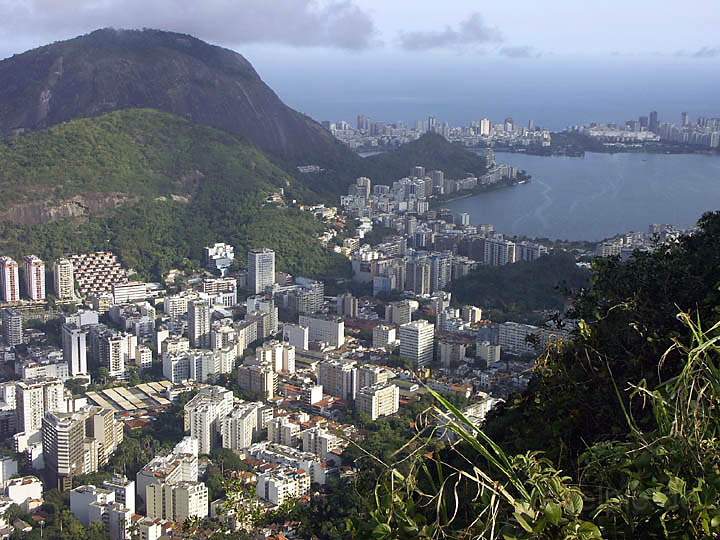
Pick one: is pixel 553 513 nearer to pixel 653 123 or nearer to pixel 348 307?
pixel 348 307

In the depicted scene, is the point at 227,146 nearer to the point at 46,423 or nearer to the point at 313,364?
the point at 313,364

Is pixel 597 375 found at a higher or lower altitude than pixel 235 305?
higher

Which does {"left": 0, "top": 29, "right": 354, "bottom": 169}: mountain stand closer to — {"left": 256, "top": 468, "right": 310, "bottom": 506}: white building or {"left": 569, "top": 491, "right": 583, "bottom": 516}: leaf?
{"left": 256, "top": 468, "right": 310, "bottom": 506}: white building

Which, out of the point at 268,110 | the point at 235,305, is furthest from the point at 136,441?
the point at 268,110

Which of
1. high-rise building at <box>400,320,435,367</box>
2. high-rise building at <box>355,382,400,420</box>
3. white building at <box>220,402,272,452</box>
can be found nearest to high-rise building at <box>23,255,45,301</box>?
high-rise building at <box>400,320,435,367</box>

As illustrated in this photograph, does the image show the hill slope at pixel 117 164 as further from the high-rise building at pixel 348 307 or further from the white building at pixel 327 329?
the white building at pixel 327 329
